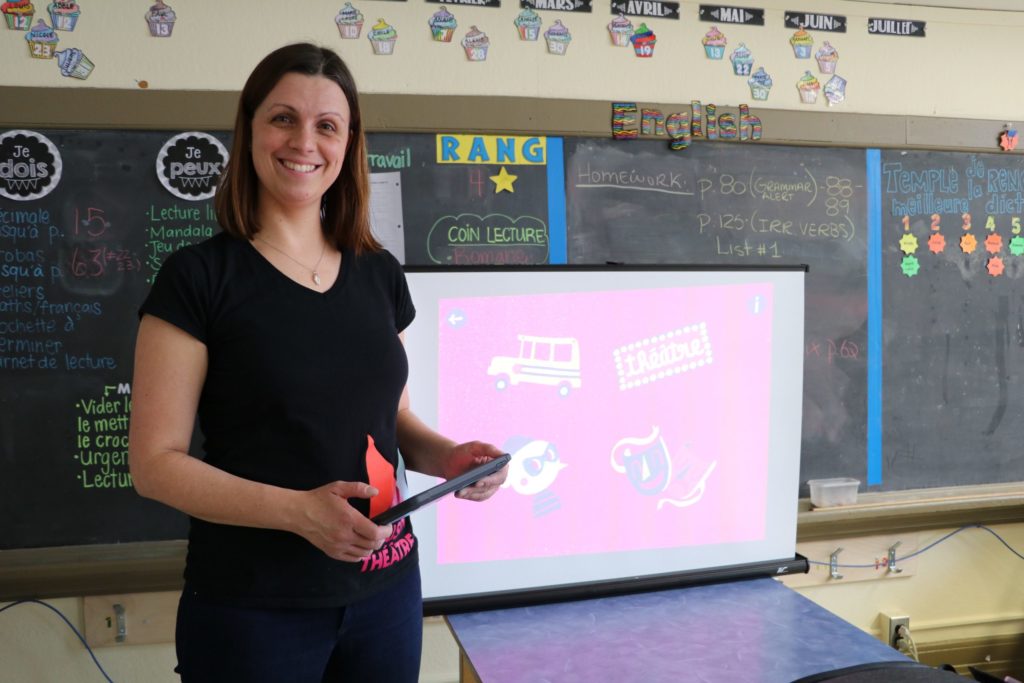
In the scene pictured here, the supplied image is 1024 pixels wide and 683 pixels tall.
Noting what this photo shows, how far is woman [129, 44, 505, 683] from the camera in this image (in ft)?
3.58

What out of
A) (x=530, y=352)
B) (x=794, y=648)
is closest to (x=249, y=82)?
(x=530, y=352)

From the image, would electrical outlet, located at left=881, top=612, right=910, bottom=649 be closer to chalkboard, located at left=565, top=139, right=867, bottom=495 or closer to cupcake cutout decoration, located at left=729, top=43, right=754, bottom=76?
chalkboard, located at left=565, top=139, right=867, bottom=495

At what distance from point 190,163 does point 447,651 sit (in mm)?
1562

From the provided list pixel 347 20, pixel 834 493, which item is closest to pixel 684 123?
pixel 347 20

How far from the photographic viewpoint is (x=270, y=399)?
3.74 ft

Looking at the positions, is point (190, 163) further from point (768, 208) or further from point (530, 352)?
point (768, 208)

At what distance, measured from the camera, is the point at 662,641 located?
1654 mm

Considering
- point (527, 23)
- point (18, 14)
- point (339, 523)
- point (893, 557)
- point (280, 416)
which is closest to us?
point (339, 523)

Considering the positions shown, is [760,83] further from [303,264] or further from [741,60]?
[303,264]

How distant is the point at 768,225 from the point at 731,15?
643 mm

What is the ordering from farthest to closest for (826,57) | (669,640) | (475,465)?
(826,57)
(669,640)
(475,465)

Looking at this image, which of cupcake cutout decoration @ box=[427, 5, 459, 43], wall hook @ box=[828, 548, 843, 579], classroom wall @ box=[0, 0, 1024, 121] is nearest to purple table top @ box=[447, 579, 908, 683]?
wall hook @ box=[828, 548, 843, 579]

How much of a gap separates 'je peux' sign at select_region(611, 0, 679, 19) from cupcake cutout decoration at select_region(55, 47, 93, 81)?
145 cm

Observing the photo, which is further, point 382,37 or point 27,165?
point 382,37
